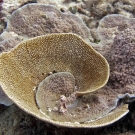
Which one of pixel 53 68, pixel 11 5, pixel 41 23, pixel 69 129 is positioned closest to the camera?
pixel 69 129

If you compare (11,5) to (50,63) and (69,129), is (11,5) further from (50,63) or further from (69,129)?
(69,129)

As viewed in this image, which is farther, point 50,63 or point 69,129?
point 50,63

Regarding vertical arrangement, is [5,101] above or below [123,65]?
below

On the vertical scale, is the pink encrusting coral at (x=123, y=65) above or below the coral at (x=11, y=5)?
below

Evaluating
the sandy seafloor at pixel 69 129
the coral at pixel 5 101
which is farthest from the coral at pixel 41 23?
the coral at pixel 5 101

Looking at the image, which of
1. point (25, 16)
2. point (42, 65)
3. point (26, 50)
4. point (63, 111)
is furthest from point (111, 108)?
point (25, 16)

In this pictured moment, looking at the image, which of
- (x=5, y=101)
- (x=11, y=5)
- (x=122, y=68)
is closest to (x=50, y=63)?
(x=5, y=101)

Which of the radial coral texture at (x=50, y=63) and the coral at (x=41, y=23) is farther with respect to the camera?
the coral at (x=41, y=23)

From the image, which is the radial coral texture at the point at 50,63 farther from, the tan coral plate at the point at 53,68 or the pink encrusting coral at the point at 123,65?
the pink encrusting coral at the point at 123,65
